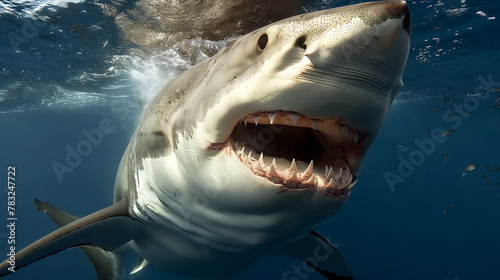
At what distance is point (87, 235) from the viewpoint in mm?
3205

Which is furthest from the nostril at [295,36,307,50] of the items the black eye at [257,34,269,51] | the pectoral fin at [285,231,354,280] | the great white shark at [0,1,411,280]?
the pectoral fin at [285,231,354,280]

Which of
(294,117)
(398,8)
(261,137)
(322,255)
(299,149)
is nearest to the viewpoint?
(398,8)

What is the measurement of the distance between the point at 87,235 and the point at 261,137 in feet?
7.14

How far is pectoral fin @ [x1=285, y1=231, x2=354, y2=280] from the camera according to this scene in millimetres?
4051

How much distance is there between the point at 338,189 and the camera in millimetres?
1928

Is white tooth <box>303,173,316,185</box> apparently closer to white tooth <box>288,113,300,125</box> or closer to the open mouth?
the open mouth

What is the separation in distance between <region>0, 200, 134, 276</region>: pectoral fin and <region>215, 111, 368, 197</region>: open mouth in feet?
6.07

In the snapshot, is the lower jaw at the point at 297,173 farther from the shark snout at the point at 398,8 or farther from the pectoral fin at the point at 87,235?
the pectoral fin at the point at 87,235

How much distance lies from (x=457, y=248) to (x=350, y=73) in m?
44.7

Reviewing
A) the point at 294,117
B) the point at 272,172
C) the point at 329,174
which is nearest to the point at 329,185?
the point at 329,174

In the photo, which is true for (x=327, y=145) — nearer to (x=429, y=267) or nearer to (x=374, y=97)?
(x=374, y=97)

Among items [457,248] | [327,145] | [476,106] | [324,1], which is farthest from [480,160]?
[327,145]

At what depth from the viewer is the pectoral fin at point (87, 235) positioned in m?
2.92

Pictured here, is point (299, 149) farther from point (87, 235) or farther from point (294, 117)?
point (87, 235)
